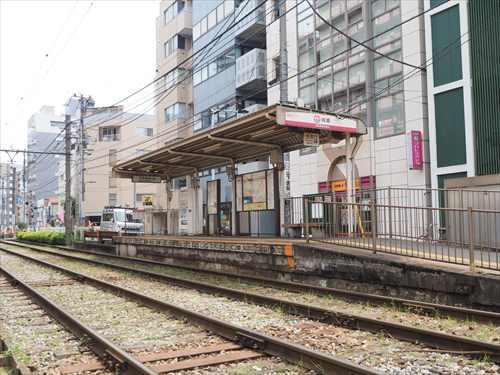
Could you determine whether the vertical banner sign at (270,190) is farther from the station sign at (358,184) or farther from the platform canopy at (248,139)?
the station sign at (358,184)

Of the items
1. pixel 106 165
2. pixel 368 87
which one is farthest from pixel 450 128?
pixel 106 165

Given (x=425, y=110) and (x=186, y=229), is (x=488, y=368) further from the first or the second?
(x=186, y=229)

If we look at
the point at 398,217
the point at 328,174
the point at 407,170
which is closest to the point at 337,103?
the point at 328,174

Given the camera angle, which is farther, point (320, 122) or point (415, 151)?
point (415, 151)

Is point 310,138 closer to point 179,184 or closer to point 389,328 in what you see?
point 389,328

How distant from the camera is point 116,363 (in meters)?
6.22

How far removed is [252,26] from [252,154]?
1951 cm

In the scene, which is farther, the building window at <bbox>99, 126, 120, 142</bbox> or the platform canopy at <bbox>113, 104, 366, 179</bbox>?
the building window at <bbox>99, 126, 120, 142</bbox>

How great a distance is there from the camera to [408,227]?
11.9 m

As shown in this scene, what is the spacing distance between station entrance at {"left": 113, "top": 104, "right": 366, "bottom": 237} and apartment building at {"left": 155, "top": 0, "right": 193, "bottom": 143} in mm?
22093

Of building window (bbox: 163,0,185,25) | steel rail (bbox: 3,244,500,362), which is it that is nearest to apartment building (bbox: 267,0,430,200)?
steel rail (bbox: 3,244,500,362)

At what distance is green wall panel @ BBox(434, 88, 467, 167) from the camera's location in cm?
2114

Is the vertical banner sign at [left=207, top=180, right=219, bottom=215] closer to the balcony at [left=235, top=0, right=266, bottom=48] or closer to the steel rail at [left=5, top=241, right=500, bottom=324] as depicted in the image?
the steel rail at [left=5, top=241, right=500, bottom=324]

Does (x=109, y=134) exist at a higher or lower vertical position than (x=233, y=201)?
higher
